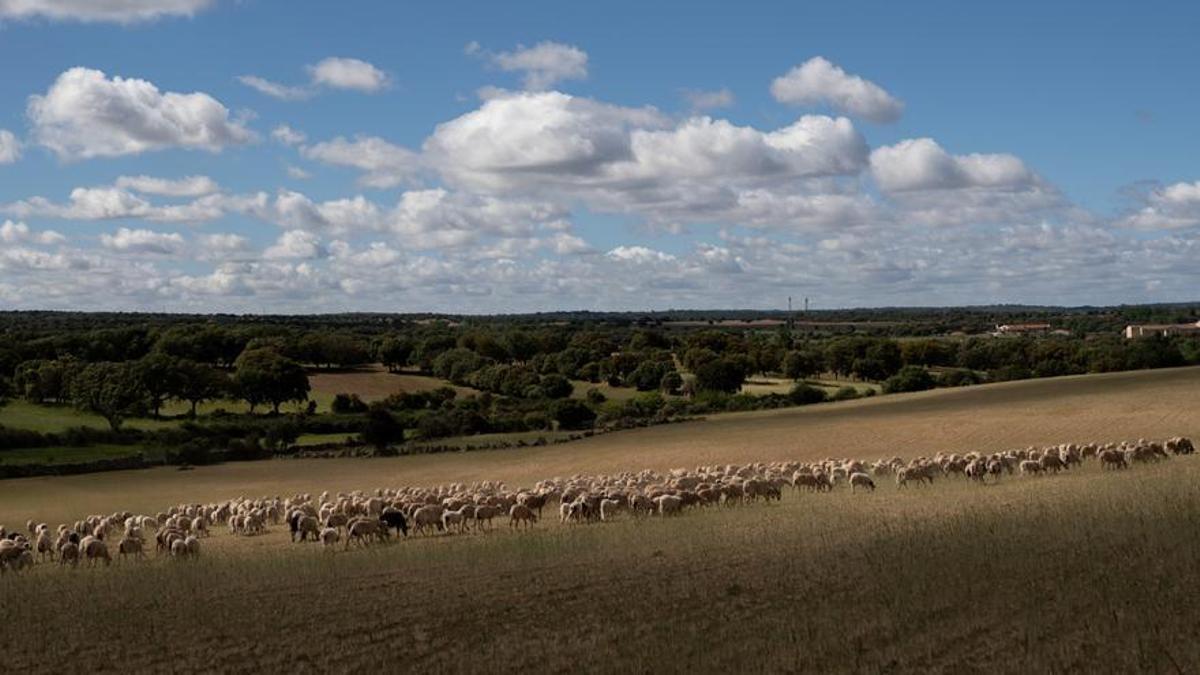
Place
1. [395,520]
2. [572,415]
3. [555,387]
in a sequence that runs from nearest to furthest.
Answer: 1. [395,520]
2. [572,415]
3. [555,387]

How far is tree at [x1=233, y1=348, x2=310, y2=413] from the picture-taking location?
318 feet

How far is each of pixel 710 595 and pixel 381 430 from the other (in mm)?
65895

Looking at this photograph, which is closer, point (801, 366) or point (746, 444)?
point (746, 444)

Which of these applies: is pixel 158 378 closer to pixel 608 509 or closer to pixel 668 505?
pixel 608 509

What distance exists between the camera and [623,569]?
63.4 feet

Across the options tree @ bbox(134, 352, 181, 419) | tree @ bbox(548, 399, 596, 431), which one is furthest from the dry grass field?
tree @ bbox(134, 352, 181, 419)

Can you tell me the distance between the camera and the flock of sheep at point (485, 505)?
28.5m

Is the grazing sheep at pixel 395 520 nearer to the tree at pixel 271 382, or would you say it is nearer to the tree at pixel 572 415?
the tree at pixel 572 415

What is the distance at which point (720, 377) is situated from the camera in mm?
109438

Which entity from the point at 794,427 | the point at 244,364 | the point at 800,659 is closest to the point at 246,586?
the point at 800,659

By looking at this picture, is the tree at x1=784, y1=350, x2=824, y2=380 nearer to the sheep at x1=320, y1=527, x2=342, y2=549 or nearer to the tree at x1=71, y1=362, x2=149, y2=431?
the tree at x1=71, y1=362, x2=149, y2=431

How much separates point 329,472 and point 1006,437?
3601 centimetres

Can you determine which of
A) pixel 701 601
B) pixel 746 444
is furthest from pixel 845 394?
pixel 701 601

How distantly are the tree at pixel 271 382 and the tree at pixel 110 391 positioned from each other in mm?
8369
